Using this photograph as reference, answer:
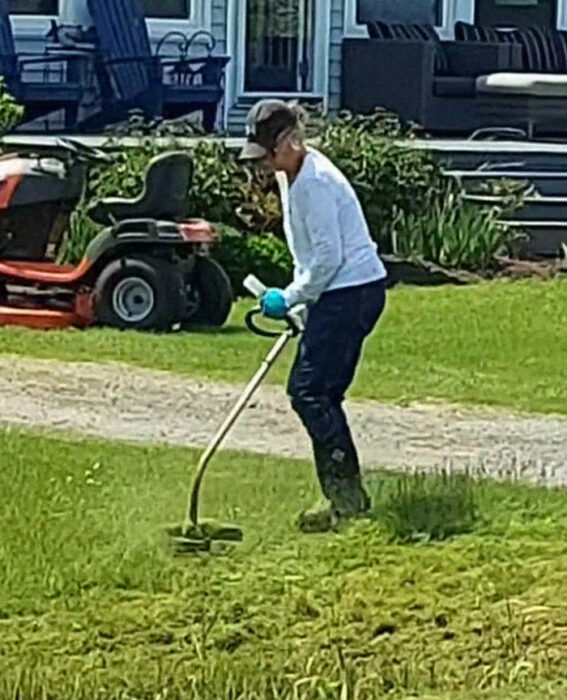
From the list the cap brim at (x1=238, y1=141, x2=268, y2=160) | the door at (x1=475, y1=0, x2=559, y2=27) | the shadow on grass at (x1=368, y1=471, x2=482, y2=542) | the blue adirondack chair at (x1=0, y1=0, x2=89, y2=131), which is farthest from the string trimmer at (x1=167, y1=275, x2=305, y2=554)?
the door at (x1=475, y1=0, x2=559, y2=27)

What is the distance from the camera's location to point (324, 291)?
8.38 m

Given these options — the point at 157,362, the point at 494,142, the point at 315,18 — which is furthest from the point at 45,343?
the point at 315,18

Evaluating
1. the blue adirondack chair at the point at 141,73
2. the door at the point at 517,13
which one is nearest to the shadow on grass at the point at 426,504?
the blue adirondack chair at the point at 141,73

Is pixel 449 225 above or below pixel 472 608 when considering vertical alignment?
below

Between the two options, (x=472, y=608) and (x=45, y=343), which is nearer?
(x=472, y=608)

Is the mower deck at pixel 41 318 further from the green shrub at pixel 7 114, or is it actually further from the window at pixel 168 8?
the window at pixel 168 8

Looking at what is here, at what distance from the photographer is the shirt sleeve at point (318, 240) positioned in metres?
8.22

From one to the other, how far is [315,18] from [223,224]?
284 inches

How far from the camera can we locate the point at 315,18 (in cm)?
2233

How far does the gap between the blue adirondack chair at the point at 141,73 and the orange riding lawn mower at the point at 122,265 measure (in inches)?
249

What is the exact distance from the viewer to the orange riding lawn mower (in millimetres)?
13125

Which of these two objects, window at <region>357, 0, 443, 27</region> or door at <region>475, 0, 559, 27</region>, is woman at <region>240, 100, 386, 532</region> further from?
door at <region>475, 0, 559, 27</region>

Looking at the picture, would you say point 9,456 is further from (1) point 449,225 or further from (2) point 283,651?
(1) point 449,225

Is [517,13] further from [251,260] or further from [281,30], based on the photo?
[251,260]
